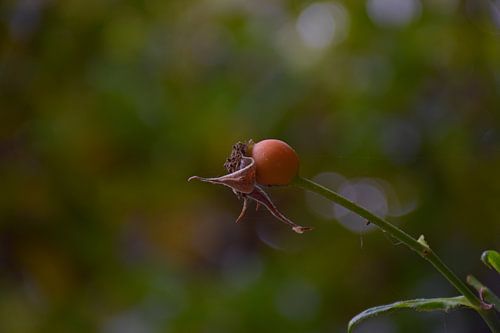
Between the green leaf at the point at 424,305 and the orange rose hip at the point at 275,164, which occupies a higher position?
the orange rose hip at the point at 275,164

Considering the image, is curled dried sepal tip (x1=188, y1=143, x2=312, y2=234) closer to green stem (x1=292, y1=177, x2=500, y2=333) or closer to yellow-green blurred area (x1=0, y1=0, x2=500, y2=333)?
green stem (x1=292, y1=177, x2=500, y2=333)

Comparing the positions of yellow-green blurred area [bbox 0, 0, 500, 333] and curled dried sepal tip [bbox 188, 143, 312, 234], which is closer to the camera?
curled dried sepal tip [bbox 188, 143, 312, 234]

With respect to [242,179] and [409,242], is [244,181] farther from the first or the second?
[409,242]

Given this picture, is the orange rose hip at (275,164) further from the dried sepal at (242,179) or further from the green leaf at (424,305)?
the green leaf at (424,305)

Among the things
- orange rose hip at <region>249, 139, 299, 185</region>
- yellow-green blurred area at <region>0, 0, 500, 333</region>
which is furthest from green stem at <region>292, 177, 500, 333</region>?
yellow-green blurred area at <region>0, 0, 500, 333</region>

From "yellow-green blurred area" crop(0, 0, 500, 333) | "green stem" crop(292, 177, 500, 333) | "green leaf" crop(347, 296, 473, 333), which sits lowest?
"yellow-green blurred area" crop(0, 0, 500, 333)

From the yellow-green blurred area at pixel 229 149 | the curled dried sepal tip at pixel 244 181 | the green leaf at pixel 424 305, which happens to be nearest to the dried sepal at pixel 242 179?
the curled dried sepal tip at pixel 244 181
